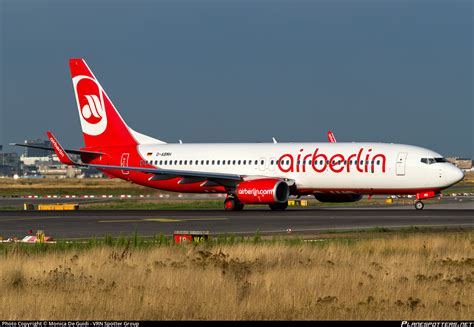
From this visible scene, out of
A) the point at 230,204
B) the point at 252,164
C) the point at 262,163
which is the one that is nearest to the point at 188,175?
the point at 230,204

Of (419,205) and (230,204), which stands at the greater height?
(419,205)

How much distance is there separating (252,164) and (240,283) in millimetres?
37157

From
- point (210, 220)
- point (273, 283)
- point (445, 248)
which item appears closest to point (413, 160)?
point (210, 220)

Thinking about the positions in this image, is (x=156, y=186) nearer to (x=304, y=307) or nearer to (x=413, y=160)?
(x=413, y=160)

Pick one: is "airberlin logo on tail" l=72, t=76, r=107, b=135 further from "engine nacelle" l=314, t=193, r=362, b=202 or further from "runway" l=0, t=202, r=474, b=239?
"engine nacelle" l=314, t=193, r=362, b=202

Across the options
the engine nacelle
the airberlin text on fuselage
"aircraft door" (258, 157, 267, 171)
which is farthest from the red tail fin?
the engine nacelle

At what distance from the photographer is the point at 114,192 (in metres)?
103

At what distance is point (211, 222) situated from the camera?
137ft

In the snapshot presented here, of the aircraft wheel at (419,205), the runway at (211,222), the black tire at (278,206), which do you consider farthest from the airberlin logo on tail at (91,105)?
the aircraft wheel at (419,205)

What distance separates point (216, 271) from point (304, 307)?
4.30 meters

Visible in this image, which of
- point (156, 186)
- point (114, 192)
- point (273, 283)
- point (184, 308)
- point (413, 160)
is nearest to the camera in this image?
point (184, 308)

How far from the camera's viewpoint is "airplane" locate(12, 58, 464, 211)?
5131 centimetres

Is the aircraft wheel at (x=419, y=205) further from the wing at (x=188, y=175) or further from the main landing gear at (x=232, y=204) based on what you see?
the main landing gear at (x=232, y=204)

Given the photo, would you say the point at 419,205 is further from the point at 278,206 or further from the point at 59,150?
the point at 59,150
